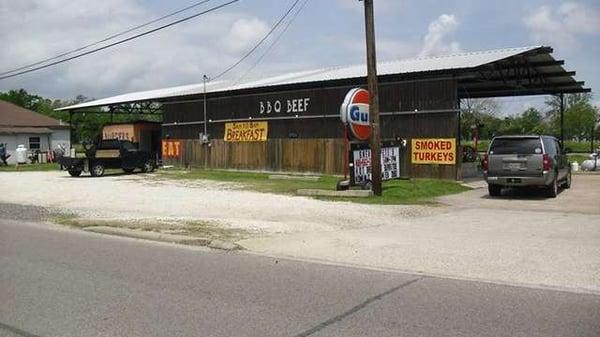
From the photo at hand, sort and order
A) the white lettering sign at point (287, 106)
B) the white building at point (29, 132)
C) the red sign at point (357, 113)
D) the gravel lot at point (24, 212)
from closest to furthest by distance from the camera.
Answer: the gravel lot at point (24, 212), the red sign at point (357, 113), the white lettering sign at point (287, 106), the white building at point (29, 132)

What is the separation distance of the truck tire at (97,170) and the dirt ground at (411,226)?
337 inches

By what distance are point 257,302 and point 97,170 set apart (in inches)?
1058

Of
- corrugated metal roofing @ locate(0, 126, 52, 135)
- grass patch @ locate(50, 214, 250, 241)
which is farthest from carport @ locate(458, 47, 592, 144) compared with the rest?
corrugated metal roofing @ locate(0, 126, 52, 135)

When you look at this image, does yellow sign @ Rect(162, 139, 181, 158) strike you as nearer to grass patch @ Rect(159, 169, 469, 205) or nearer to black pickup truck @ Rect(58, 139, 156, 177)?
black pickup truck @ Rect(58, 139, 156, 177)

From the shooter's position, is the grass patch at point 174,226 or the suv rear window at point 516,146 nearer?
the grass patch at point 174,226

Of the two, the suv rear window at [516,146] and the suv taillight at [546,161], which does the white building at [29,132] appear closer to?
the suv rear window at [516,146]

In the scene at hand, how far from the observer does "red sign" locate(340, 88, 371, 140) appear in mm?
19938

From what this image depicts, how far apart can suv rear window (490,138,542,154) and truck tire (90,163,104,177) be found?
65.8 feet

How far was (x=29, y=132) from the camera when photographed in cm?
5581

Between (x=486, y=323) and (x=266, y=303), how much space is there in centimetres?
229

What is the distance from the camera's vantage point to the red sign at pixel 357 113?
19.9 m

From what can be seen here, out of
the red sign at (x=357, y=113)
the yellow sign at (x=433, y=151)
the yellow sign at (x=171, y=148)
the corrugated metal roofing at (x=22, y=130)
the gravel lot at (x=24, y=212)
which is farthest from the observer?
the corrugated metal roofing at (x=22, y=130)

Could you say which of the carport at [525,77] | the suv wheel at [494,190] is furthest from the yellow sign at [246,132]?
the suv wheel at [494,190]

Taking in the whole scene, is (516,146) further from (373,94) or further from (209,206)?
(209,206)
